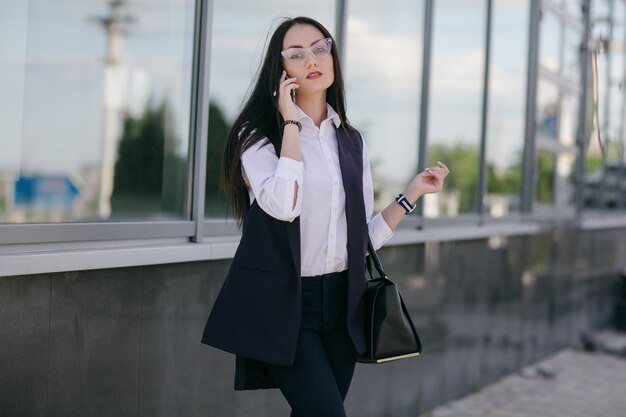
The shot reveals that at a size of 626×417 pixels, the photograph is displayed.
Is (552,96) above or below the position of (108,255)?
above

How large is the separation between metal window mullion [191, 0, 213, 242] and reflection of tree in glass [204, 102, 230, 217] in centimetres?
13

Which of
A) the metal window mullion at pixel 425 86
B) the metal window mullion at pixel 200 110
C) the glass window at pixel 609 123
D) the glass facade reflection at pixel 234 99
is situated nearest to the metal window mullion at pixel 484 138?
the glass facade reflection at pixel 234 99

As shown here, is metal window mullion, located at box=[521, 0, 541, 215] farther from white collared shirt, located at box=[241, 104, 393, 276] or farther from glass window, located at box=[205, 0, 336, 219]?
white collared shirt, located at box=[241, 104, 393, 276]

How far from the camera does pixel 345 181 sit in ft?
9.01

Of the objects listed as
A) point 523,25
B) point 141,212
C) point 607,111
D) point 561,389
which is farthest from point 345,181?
point 607,111

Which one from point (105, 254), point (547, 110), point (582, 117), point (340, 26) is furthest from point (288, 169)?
point (582, 117)

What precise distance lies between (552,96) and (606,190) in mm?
2886

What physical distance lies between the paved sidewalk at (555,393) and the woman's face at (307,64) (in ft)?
11.9

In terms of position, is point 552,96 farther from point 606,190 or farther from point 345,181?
point 345,181

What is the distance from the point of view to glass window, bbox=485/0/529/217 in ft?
23.5

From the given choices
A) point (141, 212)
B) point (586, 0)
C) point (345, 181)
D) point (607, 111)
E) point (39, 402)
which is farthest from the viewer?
point (607, 111)

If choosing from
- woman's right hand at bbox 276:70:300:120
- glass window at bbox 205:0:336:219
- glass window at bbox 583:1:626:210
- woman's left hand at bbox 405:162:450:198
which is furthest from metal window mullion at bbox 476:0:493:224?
woman's right hand at bbox 276:70:300:120

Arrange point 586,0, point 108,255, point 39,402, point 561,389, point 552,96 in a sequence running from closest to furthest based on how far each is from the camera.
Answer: point 39,402, point 108,255, point 561,389, point 552,96, point 586,0

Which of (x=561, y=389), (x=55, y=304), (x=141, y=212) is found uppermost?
(x=141, y=212)
